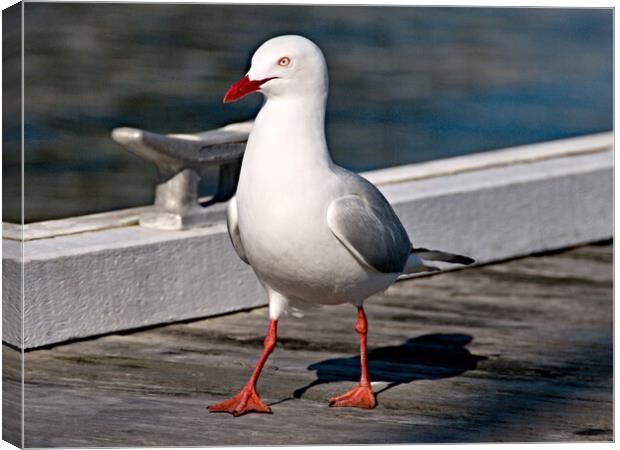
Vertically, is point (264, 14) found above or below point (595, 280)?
above

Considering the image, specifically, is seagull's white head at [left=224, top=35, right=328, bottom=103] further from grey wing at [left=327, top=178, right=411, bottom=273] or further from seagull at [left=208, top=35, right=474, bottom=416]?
grey wing at [left=327, top=178, right=411, bottom=273]

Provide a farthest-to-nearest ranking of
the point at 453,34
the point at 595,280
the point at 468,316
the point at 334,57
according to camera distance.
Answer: the point at 334,57
the point at 453,34
the point at 595,280
the point at 468,316

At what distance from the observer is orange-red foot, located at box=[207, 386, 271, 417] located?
5.80m

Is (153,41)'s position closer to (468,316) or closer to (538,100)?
(538,100)

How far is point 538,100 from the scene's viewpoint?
1049 centimetres

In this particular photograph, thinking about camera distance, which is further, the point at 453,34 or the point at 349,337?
the point at 453,34

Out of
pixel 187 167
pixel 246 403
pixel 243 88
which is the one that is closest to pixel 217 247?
pixel 187 167

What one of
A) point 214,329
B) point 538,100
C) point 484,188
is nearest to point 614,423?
point 214,329

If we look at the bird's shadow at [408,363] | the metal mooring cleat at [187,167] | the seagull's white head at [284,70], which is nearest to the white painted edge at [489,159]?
the metal mooring cleat at [187,167]

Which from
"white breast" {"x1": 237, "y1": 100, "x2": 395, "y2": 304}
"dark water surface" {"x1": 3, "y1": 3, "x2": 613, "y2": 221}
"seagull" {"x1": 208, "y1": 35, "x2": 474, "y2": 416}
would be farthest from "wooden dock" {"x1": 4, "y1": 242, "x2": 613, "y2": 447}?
"dark water surface" {"x1": 3, "y1": 3, "x2": 613, "y2": 221}

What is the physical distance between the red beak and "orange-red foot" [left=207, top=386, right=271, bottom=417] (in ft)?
3.60

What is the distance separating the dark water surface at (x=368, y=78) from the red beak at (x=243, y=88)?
133 inches

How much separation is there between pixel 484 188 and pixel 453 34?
239 cm

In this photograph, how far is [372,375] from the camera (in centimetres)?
641
